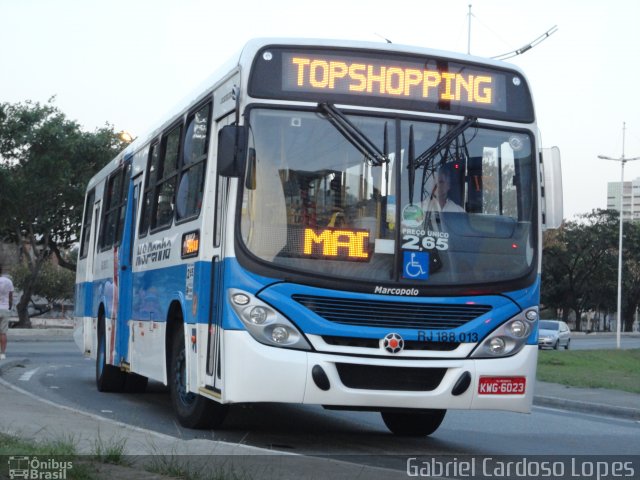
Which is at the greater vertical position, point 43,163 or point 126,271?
point 43,163

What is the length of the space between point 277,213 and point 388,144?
111 centimetres

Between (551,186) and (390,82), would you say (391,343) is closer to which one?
(551,186)

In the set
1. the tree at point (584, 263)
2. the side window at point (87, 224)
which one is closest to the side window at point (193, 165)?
the side window at point (87, 224)

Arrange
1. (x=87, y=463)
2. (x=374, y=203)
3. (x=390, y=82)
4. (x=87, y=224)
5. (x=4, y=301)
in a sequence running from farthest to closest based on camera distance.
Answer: (x=4, y=301) → (x=87, y=224) → (x=390, y=82) → (x=374, y=203) → (x=87, y=463)

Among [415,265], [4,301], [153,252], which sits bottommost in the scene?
[4,301]

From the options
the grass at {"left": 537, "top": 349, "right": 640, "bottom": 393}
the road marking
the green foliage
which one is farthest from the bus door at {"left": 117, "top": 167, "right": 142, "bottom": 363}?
the green foliage

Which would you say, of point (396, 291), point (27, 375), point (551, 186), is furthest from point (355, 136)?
point (27, 375)

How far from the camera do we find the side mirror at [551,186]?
1018cm

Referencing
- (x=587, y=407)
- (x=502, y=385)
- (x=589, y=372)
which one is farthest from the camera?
(x=589, y=372)

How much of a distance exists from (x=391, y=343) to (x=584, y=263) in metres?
86.1

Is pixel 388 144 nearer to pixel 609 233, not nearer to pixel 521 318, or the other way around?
pixel 521 318

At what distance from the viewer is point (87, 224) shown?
19.2 metres

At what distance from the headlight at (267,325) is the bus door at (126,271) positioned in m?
4.70

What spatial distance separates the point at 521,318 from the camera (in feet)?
32.3
